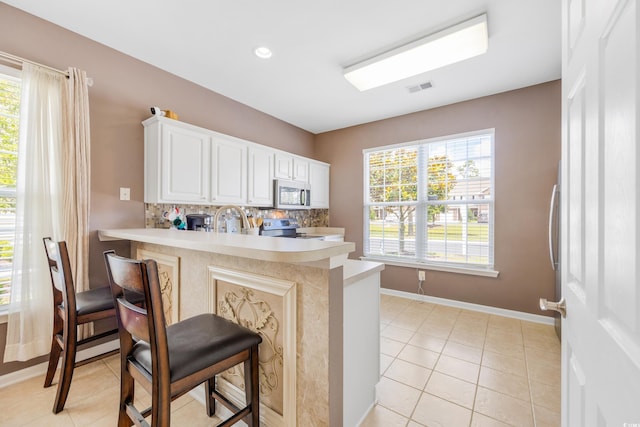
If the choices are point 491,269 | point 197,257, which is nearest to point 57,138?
point 197,257

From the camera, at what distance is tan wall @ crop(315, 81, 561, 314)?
115 inches

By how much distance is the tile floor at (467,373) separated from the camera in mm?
1604

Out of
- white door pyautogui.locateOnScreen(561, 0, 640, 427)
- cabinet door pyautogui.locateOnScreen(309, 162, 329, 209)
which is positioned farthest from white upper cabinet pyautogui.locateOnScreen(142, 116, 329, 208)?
white door pyautogui.locateOnScreen(561, 0, 640, 427)

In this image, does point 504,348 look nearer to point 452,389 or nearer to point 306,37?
point 452,389

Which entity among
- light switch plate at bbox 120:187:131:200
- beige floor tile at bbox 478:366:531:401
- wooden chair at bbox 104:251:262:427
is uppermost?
light switch plate at bbox 120:187:131:200

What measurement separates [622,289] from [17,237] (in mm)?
3090

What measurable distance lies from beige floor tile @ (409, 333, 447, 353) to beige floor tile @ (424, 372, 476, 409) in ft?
1.34

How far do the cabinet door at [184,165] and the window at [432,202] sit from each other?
2.54 metres

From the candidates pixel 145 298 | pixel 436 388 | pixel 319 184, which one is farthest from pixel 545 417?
pixel 319 184

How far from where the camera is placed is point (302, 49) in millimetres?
2389

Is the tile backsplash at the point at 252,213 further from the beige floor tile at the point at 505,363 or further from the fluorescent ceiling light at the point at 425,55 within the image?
the beige floor tile at the point at 505,363

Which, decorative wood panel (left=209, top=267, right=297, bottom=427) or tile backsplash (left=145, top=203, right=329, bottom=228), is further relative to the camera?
tile backsplash (left=145, top=203, right=329, bottom=228)

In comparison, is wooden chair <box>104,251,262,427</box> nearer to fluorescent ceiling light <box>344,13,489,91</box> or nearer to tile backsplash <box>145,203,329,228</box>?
tile backsplash <box>145,203,329,228</box>

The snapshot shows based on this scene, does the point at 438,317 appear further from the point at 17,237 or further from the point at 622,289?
the point at 17,237
